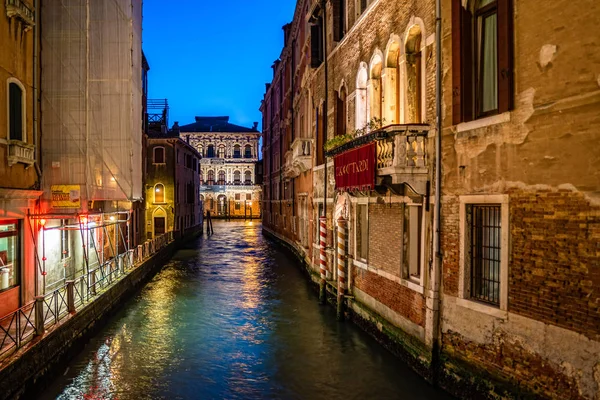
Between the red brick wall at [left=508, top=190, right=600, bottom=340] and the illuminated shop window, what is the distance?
9.18m

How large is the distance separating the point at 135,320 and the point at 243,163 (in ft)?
190

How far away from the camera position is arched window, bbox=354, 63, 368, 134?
12.2 meters

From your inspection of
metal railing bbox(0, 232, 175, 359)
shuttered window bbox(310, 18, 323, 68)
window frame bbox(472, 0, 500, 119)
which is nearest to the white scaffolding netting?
metal railing bbox(0, 232, 175, 359)

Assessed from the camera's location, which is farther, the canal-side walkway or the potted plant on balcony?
the potted plant on balcony

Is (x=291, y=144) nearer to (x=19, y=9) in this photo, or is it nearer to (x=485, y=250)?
(x=19, y=9)

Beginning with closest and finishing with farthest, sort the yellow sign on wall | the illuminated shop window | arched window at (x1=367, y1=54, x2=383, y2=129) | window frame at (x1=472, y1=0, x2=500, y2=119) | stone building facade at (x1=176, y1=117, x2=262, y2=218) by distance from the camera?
window frame at (x1=472, y1=0, x2=500, y2=119)
the illuminated shop window
arched window at (x1=367, y1=54, x2=383, y2=129)
the yellow sign on wall
stone building facade at (x1=176, y1=117, x2=262, y2=218)

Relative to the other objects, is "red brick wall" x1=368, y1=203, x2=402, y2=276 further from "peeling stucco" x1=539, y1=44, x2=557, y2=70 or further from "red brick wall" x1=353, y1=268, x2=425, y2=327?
"peeling stucco" x1=539, y1=44, x2=557, y2=70

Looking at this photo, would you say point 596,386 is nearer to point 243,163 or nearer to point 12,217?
point 12,217

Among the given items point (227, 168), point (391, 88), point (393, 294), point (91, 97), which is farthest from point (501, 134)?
point (227, 168)

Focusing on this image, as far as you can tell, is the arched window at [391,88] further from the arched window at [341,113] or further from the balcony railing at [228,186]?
the balcony railing at [228,186]

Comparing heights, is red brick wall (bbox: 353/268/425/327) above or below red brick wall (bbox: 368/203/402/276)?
below

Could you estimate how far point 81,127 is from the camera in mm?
13820

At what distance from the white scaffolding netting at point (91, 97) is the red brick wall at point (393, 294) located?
7.25 metres

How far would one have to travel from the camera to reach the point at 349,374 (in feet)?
31.0
